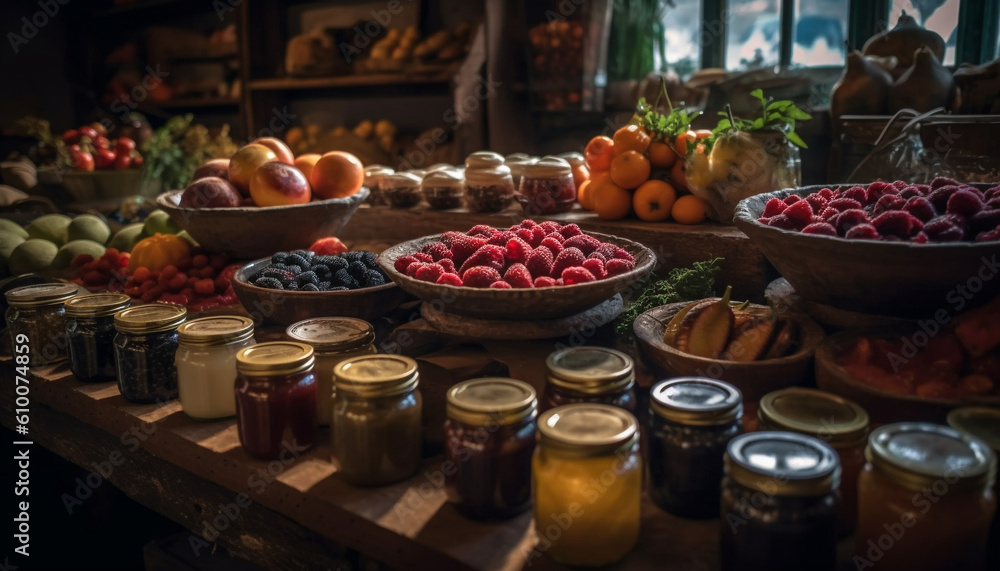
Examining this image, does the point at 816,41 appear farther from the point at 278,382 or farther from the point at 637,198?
the point at 278,382

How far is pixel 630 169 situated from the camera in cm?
199

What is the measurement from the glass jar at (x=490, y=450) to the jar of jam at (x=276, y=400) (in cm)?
31

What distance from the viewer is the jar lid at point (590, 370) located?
104 centimetres

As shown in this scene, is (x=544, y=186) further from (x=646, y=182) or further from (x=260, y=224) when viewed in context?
(x=260, y=224)

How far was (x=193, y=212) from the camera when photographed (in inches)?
79.4

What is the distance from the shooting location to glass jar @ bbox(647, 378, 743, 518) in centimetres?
95

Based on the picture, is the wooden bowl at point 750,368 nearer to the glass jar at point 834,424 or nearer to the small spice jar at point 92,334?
the glass jar at point 834,424

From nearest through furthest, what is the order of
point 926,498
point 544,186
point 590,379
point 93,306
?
1. point 926,498
2. point 590,379
3. point 93,306
4. point 544,186

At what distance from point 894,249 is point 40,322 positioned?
183 cm

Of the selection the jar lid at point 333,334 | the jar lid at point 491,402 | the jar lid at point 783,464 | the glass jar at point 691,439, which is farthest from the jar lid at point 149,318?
the jar lid at point 783,464

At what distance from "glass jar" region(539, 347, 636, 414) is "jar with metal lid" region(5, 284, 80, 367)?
4.08ft

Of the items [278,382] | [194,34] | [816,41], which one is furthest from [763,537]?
[194,34]

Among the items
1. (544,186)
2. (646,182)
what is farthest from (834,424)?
(544,186)

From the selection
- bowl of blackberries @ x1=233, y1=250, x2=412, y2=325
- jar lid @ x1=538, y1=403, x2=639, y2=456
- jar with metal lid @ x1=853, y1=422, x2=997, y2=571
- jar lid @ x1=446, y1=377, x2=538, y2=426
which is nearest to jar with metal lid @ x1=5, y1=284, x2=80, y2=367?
bowl of blackberries @ x1=233, y1=250, x2=412, y2=325
